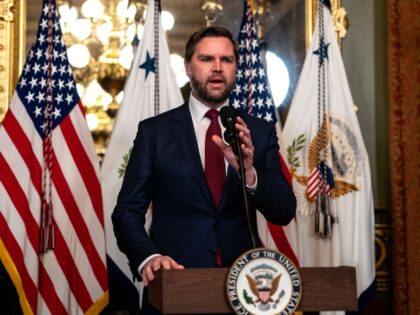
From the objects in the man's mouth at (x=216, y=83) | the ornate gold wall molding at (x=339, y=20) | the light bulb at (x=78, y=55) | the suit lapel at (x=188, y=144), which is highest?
the ornate gold wall molding at (x=339, y=20)

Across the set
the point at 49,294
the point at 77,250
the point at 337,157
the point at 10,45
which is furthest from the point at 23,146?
the point at 337,157

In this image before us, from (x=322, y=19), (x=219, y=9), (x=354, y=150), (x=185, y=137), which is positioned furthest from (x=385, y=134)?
(x=185, y=137)

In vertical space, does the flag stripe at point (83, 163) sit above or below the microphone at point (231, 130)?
below

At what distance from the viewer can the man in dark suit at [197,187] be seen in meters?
2.67

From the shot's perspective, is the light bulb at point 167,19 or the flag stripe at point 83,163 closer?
the flag stripe at point 83,163

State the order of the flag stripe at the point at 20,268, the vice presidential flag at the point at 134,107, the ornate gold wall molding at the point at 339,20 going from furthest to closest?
1. the ornate gold wall molding at the point at 339,20
2. the vice presidential flag at the point at 134,107
3. the flag stripe at the point at 20,268

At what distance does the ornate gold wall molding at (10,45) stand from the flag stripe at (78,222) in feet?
2.78

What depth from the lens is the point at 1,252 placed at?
13.1 ft

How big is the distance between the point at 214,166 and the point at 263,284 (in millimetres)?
771

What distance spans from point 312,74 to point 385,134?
73 centimetres

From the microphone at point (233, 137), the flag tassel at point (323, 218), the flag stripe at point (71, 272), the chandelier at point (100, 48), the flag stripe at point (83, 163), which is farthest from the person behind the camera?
the chandelier at point (100, 48)

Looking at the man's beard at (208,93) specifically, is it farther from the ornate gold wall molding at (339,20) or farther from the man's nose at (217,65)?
the ornate gold wall molding at (339,20)

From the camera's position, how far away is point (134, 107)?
4.44 meters

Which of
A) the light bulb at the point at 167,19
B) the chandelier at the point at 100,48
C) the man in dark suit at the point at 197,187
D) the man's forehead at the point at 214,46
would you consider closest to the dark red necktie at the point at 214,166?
the man in dark suit at the point at 197,187
